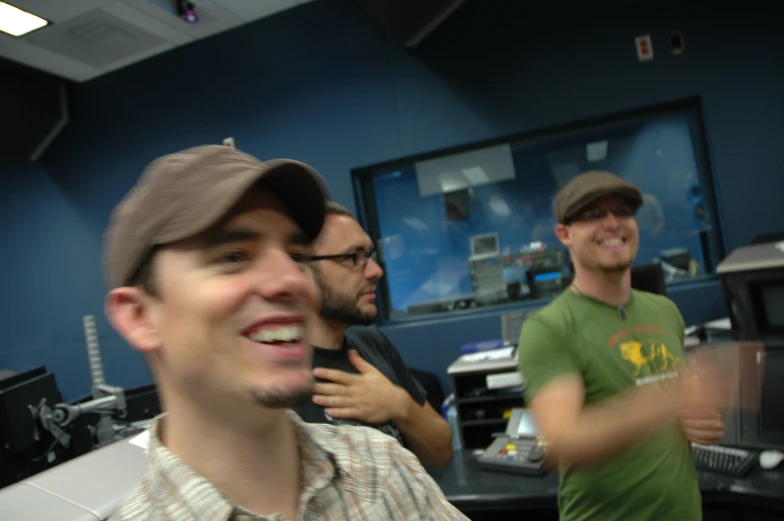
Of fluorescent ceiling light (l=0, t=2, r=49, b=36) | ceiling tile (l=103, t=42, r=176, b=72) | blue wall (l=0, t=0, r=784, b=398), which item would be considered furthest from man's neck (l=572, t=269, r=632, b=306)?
ceiling tile (l=103, t=42, r=176, b=72)

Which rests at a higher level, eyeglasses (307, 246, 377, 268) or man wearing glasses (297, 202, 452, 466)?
eyeglasses (307, 246, 377, 268)

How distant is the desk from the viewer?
67.7 inches

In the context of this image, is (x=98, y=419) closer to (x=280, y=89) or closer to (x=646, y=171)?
(x=280, y=89)

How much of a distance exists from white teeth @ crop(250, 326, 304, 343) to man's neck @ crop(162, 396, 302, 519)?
9cm

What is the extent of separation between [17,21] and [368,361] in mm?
3495

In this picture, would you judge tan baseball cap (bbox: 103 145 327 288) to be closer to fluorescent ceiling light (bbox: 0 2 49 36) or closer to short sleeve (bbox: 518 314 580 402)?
short sleeve (bbox: 518 314 580 402)

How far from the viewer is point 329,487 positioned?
0.77 m

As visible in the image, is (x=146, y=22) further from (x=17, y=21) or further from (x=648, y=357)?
(x=648, y=357)

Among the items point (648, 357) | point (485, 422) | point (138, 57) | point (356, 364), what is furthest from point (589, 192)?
point (138, 57)

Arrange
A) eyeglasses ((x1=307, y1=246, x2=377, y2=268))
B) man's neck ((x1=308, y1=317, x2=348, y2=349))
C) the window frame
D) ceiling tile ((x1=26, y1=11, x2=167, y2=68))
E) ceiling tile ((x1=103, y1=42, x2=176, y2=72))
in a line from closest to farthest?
man's neck ((x1=308, y1=317, x2=348, y2=349)) < eyeglasses ((x1=307, y1=246, x2=377, y2=268)) < the window frame < ceiling tile ((x1=26, y1=11, x2=167, y2=68)) < ceiling tile ((x1=103, y1=42, x2=176, y2=72))

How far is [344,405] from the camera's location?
119 cm

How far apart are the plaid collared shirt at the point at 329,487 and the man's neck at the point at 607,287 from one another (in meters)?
0.89

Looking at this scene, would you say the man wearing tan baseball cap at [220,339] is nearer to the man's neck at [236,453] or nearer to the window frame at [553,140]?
the man's neck at [236,453]

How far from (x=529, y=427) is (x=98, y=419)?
2.15m
